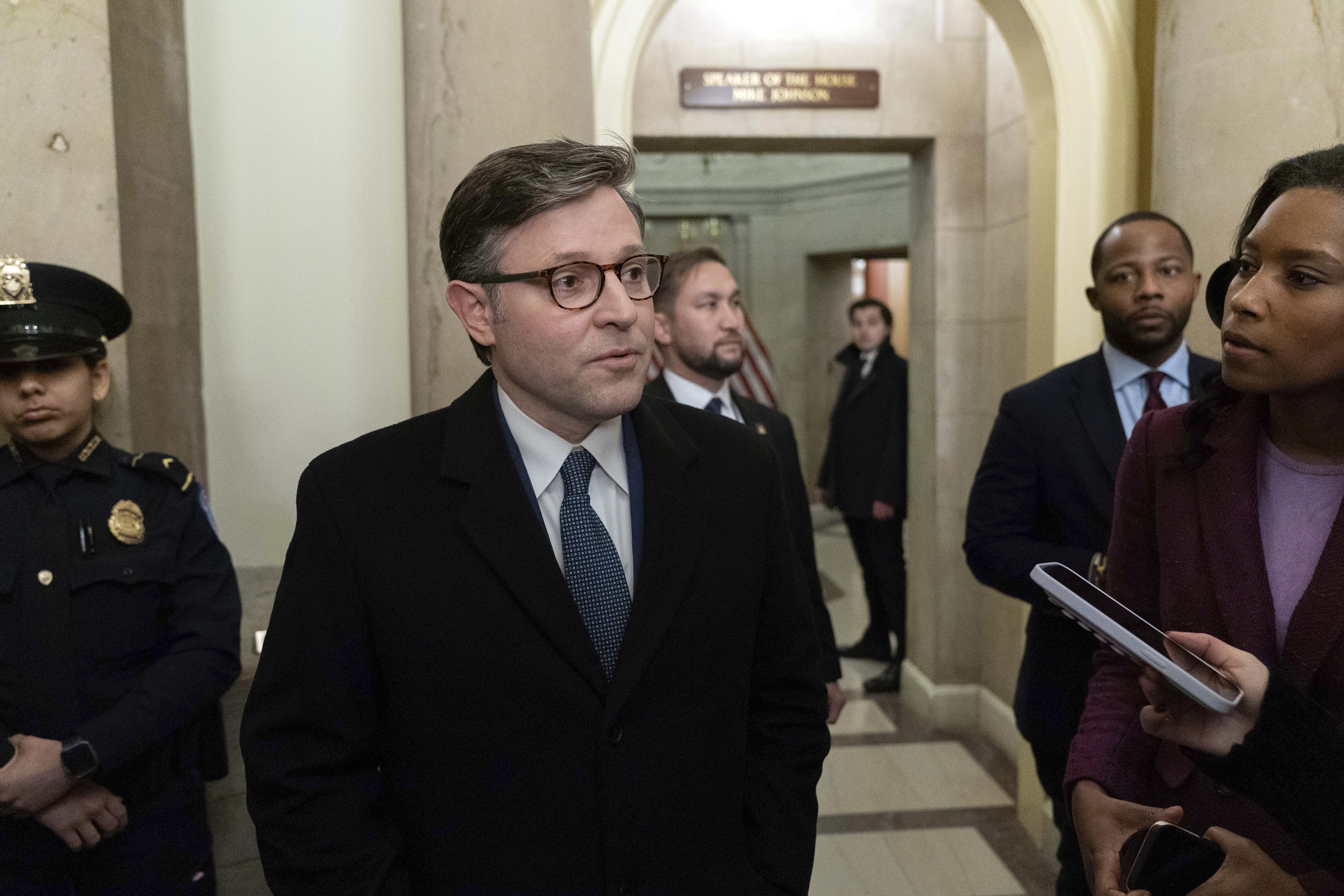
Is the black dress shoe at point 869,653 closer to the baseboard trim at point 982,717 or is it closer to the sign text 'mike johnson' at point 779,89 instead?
the baseboard trim at point 982,717

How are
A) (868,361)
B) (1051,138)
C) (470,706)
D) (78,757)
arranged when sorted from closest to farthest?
1. (470,706)
2. (78,757)
3. (1051,138)
4. (868,361)

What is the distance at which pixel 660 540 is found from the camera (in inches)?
54.1

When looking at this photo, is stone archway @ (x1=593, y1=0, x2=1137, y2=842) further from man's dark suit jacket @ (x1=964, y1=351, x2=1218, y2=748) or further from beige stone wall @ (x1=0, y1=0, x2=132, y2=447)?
beige stone wall @ (x1=0, y1=0, x2=132, y2=447)

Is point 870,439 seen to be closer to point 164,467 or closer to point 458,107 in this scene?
point 458,107

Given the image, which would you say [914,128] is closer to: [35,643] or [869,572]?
[869,572]

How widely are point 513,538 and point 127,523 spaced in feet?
3.74

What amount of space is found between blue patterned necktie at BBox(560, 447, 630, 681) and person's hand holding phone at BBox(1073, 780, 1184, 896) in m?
0.69

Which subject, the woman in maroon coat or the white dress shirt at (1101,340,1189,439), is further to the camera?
the white dress shirt at (1101,340,1189,439)

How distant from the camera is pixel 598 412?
1.38 m

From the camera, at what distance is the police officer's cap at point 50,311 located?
1.91 m

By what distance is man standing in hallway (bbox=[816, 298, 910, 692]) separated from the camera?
5.78m

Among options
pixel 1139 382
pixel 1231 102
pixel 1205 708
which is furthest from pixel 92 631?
pixel 1231 102

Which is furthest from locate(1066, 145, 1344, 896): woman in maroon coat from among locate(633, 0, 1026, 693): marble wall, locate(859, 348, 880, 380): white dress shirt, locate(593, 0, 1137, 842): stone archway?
locate(859, 348, 880, 380): white dress shirt

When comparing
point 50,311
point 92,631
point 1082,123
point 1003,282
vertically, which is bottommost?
point 92,631
